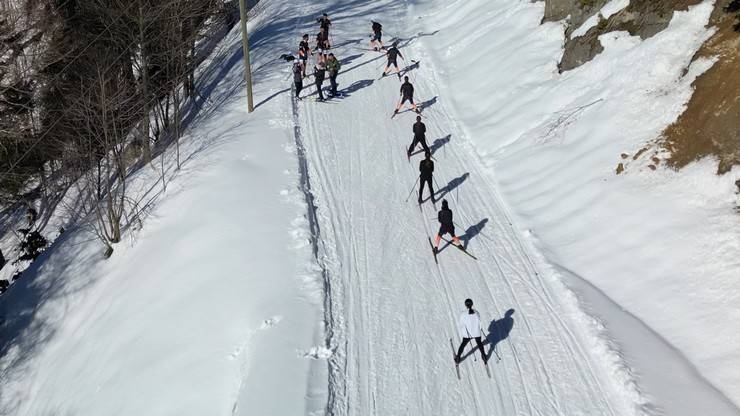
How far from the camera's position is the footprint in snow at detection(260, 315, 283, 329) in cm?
1198

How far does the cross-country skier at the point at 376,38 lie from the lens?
26.8m

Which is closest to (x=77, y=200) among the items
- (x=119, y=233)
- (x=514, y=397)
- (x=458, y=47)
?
(x=119, y=233)

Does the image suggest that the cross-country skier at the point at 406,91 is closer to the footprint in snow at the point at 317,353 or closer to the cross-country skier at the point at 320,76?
the cross-country skier at the point at 320,76

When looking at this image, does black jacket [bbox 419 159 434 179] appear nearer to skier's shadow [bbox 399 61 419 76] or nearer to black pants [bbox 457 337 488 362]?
black pants [bbox 457 337 488 362]

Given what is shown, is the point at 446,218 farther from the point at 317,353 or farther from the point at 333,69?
the point at 333,69

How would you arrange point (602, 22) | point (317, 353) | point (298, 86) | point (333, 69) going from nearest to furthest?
1. point (317, 353)
2. point (602, 22)
3. point (333, 69)
4. point (298, 86)

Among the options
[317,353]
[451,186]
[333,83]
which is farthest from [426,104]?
[317,353]

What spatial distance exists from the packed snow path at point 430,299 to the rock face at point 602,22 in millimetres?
4650

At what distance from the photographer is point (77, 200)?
90.4 feet

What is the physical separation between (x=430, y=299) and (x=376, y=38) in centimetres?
1752

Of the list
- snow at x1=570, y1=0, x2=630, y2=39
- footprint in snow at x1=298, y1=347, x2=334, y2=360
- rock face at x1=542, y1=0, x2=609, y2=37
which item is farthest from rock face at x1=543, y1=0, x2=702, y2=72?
footprint in snow at x1=298, y1=347, x2=334, y2=360

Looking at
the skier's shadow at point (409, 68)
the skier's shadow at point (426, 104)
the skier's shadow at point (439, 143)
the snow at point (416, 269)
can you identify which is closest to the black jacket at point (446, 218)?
the snow at point (416, 269)

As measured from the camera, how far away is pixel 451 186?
1712cm

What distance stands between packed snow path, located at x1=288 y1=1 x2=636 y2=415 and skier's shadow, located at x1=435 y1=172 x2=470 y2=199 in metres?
0.06
